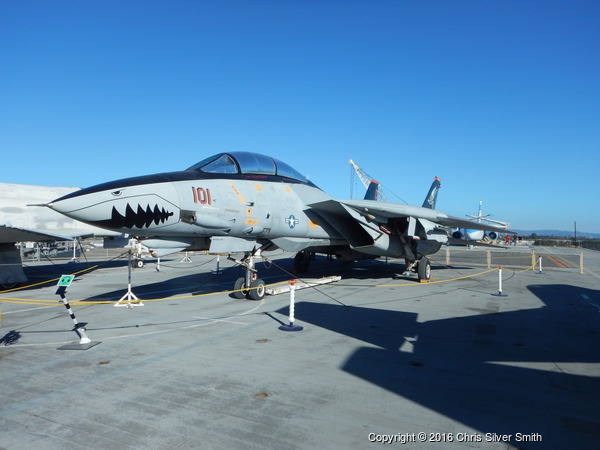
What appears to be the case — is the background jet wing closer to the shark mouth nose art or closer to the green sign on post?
the shark mouth nose art

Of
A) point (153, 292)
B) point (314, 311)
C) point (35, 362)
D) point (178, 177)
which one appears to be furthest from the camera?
point (153, 292)

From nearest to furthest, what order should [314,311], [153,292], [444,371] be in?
1. [444,371]
2. [314,311]
3. [153,292]

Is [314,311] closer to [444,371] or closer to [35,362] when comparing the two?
[444,371]

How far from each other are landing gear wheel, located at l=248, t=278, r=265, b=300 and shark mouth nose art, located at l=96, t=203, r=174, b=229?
10.7 feet

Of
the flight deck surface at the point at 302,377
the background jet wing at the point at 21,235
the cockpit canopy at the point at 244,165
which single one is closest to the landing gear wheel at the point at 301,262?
the cockpit canopy at the point at 244,165

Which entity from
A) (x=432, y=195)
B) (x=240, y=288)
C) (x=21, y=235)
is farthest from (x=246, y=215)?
(x=432, y=195)

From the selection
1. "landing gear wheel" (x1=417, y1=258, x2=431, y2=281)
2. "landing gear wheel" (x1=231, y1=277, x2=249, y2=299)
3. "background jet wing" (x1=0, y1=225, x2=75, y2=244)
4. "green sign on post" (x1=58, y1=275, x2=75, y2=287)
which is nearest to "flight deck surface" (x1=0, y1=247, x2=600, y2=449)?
"landing gear wheel" (x1=231, y1=277, x2=249, y2=299)

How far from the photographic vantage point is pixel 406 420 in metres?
3.46

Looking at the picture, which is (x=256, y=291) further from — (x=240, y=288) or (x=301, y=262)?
(x=301, y=262)

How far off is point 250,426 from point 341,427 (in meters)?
0.79

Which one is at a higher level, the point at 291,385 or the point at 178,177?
the point at 178,177

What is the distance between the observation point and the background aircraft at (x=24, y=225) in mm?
11109

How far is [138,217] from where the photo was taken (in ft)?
22.0

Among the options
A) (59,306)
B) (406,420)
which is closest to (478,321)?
(406,420)
